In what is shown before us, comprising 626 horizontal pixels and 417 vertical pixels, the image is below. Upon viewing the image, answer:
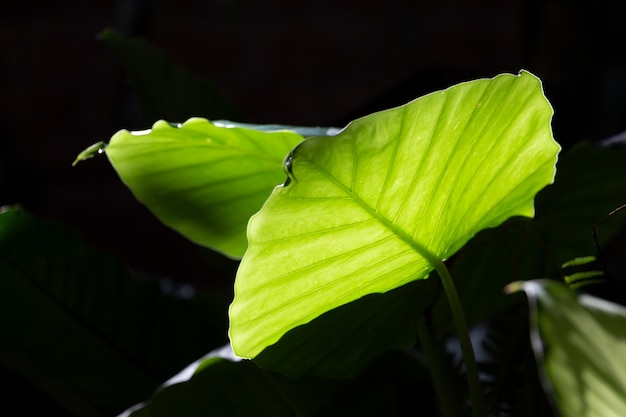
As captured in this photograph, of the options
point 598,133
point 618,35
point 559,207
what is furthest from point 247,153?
point 618,35

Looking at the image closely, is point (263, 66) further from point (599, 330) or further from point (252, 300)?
point (599, 330)

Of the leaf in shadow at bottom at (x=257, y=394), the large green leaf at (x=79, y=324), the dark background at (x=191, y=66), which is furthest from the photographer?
the dark background at (x=191, y=66)

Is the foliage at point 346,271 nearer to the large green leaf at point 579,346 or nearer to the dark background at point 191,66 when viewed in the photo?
the large green leaf at point 579,346

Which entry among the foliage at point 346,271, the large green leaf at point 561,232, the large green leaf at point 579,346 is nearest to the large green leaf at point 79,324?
the foliage at point 346,271

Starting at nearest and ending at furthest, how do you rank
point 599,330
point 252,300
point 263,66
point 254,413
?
1. point 599,330
2. point 252,300
3. point 254,413
4. point 263,66

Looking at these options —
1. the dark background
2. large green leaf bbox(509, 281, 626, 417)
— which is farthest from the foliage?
the dark background

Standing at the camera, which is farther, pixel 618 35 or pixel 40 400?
pixel 618 35

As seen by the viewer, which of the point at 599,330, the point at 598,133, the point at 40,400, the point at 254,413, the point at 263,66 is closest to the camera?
the point at 599,330
